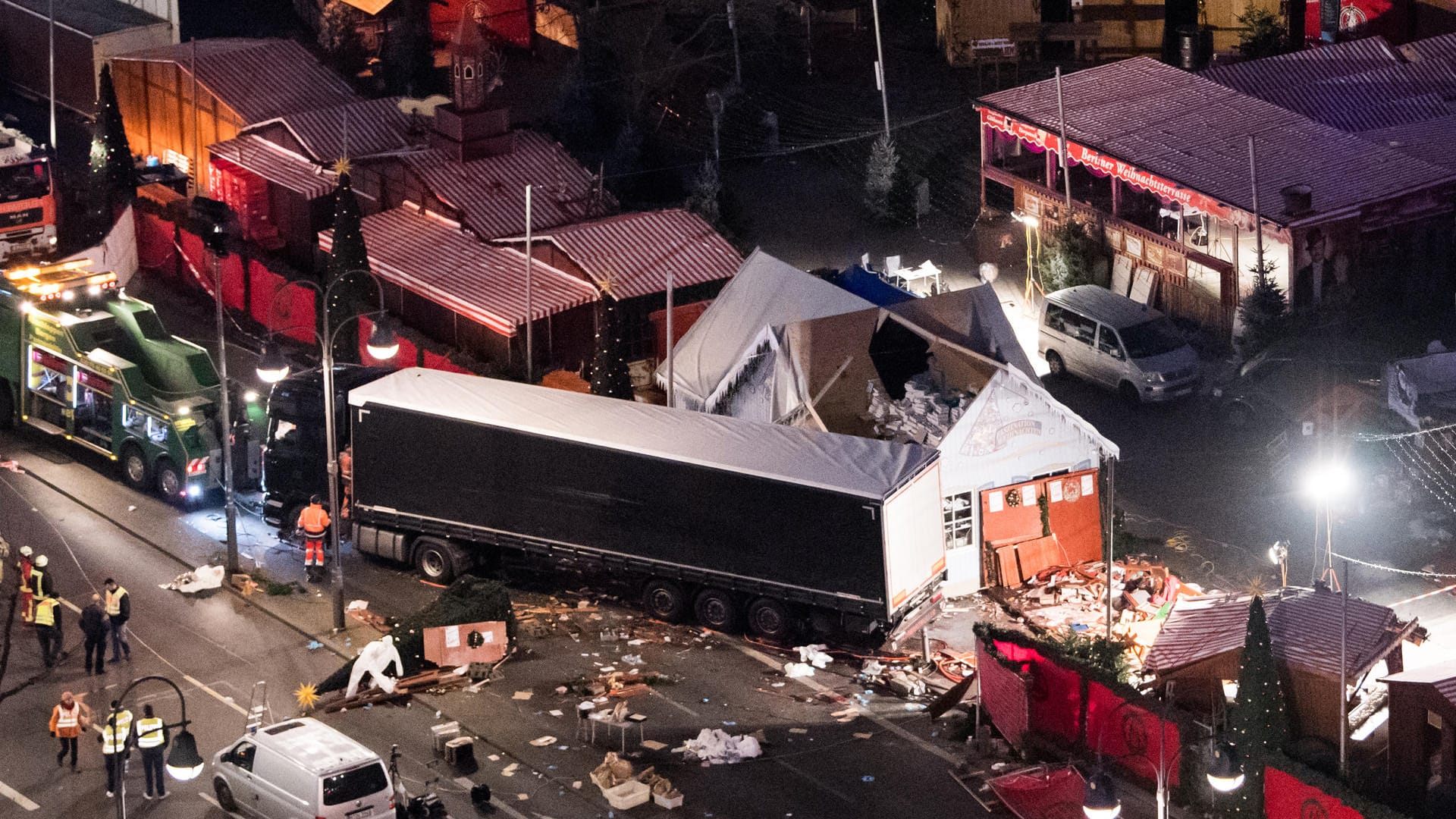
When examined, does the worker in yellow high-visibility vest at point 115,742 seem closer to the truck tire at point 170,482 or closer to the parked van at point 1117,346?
the truck tire at point 170,482

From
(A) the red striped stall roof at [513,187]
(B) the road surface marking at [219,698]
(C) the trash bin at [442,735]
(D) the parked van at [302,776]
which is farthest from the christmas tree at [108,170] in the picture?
(D) the parked van at [302,776]

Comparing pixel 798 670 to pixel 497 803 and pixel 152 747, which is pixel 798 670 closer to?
pixel 497 803

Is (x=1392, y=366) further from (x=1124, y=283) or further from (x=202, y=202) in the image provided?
(x=202, y=202)

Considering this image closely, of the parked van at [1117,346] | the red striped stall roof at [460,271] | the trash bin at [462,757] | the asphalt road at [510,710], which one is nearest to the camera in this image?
the asphalt road at [510,710]

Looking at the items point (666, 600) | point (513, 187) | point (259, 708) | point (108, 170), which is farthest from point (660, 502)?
point (108, 170)

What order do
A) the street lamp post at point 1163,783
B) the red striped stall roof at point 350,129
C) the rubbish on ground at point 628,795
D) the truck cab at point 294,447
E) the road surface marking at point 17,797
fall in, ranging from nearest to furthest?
1. the street lamp post at point 1163,783
2. the rubbish on ground at point 628,795
3. the road surface marking at point 17,797
4. the truck cab at point 294,447
5. the red striped stall roof at point 350,129

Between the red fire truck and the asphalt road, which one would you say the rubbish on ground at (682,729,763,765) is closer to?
the asphalt road

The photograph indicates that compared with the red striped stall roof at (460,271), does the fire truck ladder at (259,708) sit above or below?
below

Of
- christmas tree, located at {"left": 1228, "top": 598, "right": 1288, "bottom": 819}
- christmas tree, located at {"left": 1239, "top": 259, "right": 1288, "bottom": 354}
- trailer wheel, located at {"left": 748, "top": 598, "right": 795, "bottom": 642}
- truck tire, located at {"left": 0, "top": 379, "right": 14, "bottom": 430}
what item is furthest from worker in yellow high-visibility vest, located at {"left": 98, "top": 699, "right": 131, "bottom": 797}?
christmas tree, located at {"left": 1239, "top": 259, "right": 1288, "bottom": 354}
